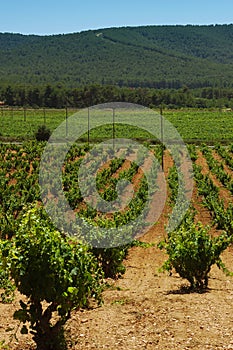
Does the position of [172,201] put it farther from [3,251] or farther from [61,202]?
[3,251]

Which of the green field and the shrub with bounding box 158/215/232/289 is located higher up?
the green field

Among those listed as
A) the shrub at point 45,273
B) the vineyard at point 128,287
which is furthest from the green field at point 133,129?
the shrub at point 45,273

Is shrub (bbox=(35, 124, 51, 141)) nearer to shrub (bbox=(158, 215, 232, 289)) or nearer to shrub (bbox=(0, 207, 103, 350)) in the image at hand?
shrub (bbox=(158, 215, 232, 289))

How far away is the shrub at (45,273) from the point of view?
6.70 metres

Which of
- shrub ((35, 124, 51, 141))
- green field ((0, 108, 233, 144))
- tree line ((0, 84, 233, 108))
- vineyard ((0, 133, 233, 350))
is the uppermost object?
tree line ((0, 84, 233, 108))

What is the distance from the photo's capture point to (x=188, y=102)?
112562 mm

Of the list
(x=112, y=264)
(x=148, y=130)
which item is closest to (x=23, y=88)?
(x=148, y=130)

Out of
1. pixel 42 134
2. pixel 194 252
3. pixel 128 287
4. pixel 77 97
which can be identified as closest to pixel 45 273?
pixel 194 252

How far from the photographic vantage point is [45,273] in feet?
22.0

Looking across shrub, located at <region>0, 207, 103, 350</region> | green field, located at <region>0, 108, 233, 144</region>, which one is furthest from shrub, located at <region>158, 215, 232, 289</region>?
green field, located at <region>0, 108, 233, 144</region>

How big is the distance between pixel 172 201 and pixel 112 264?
31.3 feet

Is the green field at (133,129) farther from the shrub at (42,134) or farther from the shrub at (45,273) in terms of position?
the shrub at (45,273)

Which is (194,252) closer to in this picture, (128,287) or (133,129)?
(128,287)

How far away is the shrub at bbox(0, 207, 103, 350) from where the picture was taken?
6696 millimetres
